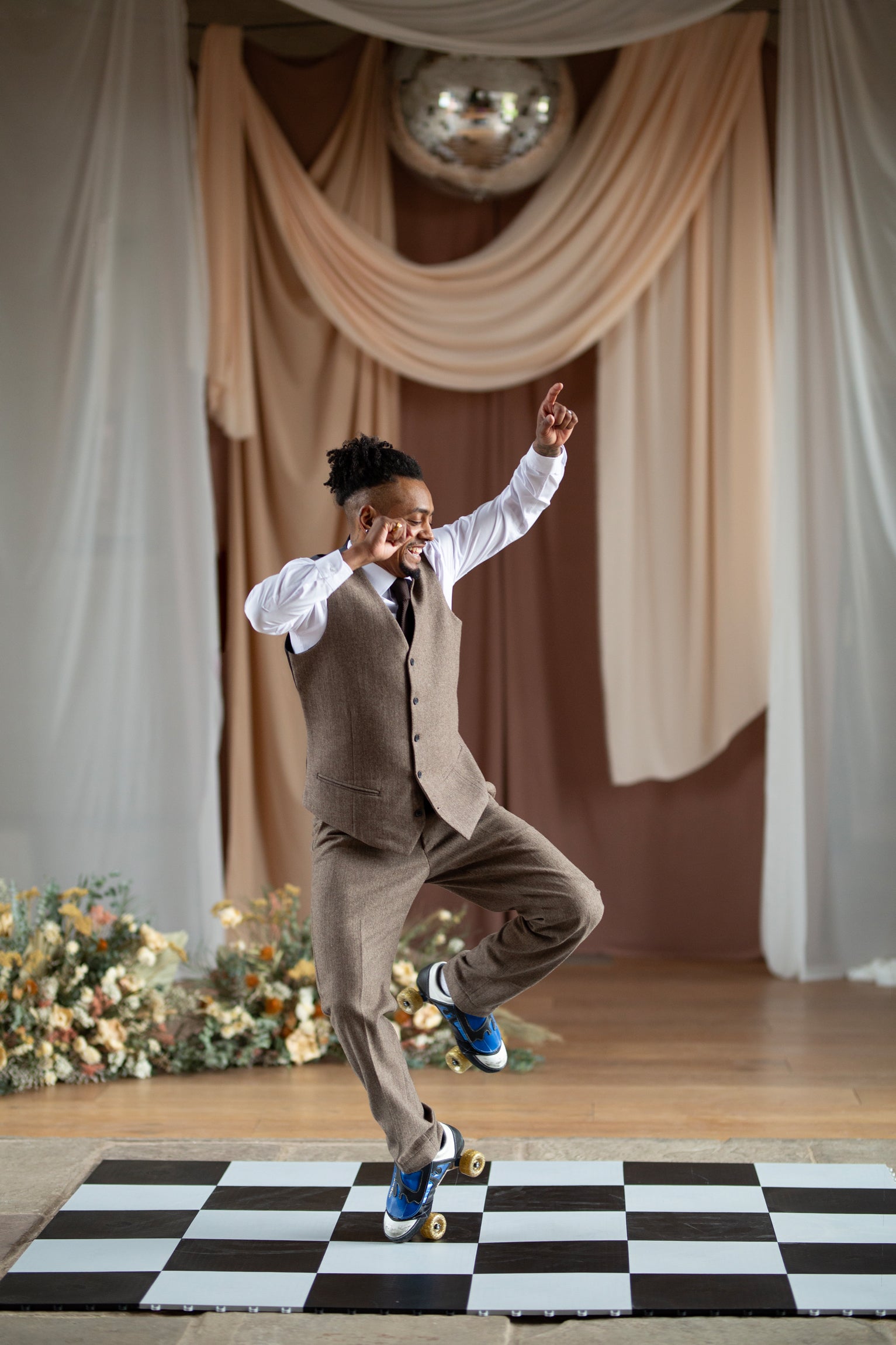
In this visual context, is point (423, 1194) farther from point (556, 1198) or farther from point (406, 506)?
point (406, 506)

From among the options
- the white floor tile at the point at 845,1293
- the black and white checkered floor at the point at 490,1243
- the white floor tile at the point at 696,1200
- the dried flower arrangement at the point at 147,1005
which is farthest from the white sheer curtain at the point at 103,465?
the white floor tile at the point at 845,1293

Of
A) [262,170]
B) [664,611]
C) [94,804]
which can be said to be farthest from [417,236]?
[94,804]

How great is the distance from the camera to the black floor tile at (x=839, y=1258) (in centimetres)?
218

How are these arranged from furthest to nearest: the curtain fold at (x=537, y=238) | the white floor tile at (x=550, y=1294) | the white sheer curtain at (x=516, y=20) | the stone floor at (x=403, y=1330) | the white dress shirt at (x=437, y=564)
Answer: the curtain fold at (x=537, y=238), the white sheer curtain at (x=516, y=20), the white dress shirt at (x=437, y=564), the white floor tile at (x=550, y=1294), the stone floor at (x=403, y=1330)

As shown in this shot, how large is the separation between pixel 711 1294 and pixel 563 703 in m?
2.48

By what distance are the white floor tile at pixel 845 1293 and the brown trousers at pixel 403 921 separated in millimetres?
613

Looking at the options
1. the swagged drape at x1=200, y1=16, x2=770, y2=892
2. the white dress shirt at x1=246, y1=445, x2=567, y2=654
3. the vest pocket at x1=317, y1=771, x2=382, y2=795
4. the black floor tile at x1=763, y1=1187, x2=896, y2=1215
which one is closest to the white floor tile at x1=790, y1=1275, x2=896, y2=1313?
the black floor tile at x1=763, y1=1187, x2=896, y2=1215

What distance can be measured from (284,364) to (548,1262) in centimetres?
293

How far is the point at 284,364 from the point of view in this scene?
4.35m

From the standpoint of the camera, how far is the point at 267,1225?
243cm

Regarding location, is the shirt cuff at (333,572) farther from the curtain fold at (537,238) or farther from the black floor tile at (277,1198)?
the curtain fold at (537,238)

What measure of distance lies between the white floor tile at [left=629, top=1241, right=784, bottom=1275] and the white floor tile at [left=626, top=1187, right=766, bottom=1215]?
136 mm

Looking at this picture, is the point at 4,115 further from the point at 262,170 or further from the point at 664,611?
the point at 664,611

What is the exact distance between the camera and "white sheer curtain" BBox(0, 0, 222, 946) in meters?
3.69
